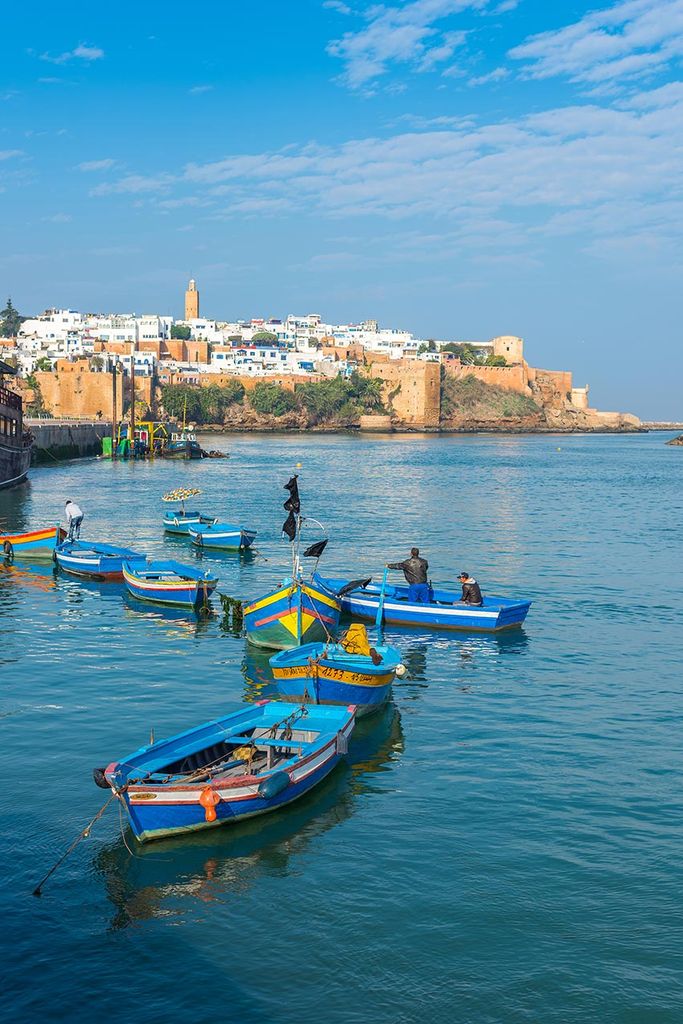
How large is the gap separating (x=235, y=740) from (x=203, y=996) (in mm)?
4797

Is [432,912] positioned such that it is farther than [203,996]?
Yes

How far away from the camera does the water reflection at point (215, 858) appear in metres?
11.3

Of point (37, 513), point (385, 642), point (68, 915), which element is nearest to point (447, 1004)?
point (68, 915)

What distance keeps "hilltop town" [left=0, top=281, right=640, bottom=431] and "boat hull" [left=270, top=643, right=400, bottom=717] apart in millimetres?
110564

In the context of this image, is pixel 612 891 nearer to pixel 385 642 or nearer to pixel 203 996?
pixel 203 996

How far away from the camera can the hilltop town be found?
135 meters

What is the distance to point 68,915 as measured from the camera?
10820 millimetres

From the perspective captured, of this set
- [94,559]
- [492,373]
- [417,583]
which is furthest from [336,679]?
[492,373]

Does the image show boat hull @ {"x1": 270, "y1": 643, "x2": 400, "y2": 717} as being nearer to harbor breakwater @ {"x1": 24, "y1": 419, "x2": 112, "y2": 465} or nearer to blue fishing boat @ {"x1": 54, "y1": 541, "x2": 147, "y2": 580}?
blue fishing boat @ {"x1": 54, "y1": 541, "x2": 147, "y2": 580}

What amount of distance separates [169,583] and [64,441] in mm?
63728

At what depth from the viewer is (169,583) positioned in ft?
85.9

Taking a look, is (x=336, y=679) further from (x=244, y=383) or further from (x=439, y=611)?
(x=244, y=383)

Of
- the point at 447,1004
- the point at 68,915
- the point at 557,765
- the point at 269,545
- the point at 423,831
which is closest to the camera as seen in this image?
the point at 447,1004

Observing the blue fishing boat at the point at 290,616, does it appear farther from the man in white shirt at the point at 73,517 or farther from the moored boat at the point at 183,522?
the moored boat at the point at 183,522
